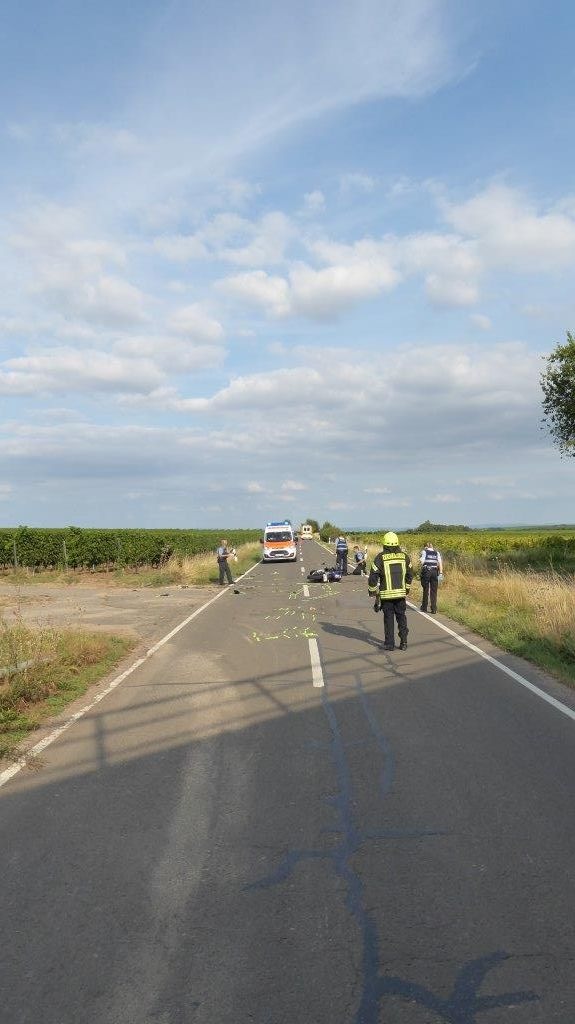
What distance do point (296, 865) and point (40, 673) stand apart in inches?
233

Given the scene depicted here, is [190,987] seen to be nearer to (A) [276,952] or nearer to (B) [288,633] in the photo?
(A) [276,952]

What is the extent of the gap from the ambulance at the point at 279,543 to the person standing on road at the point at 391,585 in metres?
32.8

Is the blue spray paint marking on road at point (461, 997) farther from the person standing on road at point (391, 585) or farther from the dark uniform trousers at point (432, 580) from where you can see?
the dark uniform trousers at point (432, 580)

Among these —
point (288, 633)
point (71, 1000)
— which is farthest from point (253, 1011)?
point (288, 633)

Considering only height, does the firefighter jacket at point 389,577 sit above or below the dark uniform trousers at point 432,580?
above

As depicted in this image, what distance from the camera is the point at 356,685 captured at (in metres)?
9.04

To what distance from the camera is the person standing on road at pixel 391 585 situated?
11.4 m

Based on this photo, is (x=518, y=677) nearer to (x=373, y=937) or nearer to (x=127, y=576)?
(x=373, y=937)

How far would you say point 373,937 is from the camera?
3412 millimetres

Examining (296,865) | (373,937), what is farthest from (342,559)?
(373,937)

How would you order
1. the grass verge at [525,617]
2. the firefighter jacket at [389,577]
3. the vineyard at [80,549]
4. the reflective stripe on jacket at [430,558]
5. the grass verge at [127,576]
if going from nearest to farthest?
the grass verge at [525,617], the firefighter jacket at [389,577], the reflective stripe on jacket at [430,558], the grass verge at [127,576], the vineyard at [80,549]

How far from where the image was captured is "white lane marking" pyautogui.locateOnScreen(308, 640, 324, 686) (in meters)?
9.38

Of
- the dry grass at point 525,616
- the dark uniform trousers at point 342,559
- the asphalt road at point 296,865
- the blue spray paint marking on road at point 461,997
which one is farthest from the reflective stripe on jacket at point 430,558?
the blue spray paint marking on road at point 461,997

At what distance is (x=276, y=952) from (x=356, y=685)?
5.80 meters
